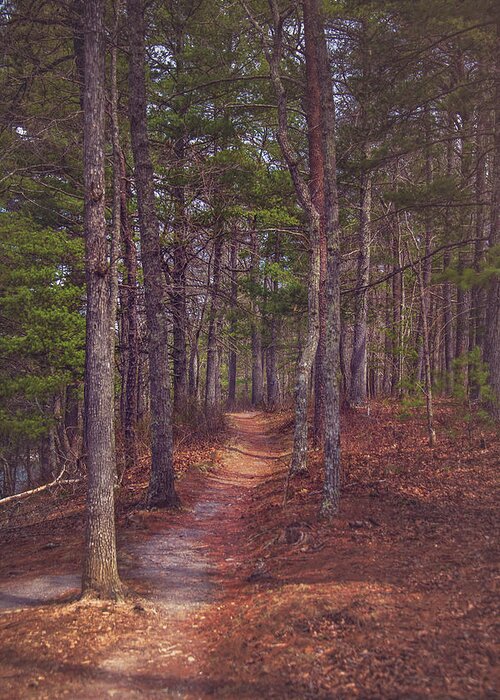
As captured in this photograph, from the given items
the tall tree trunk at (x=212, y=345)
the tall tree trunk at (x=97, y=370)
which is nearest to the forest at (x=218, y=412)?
the tall tree trunk at (x=97, y=370)

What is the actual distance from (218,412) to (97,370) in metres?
14.0

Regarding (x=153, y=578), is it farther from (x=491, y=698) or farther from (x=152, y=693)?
(x=491, y=698)

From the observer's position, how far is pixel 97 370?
20.7ft

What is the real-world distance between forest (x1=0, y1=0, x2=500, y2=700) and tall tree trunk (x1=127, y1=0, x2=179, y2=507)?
42mm

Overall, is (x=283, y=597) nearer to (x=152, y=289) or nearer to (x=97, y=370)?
(x=97, y=370)

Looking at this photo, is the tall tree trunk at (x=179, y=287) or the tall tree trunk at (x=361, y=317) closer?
the tall tree trunk at (x=179, y=287)

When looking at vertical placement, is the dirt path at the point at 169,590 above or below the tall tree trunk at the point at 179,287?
below

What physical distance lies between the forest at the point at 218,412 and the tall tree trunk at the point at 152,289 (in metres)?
0.04

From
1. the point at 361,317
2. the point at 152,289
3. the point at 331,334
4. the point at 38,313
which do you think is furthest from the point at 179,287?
the point at 361,317

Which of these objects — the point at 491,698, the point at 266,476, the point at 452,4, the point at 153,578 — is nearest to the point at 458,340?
the point at 266,476

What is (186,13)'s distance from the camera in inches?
523

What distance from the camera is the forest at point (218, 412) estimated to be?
4.78m

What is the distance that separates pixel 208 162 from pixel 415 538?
10.3 metres

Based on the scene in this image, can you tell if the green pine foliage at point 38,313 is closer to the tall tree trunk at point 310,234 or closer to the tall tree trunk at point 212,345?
the tall tree trunk at point 212,345
